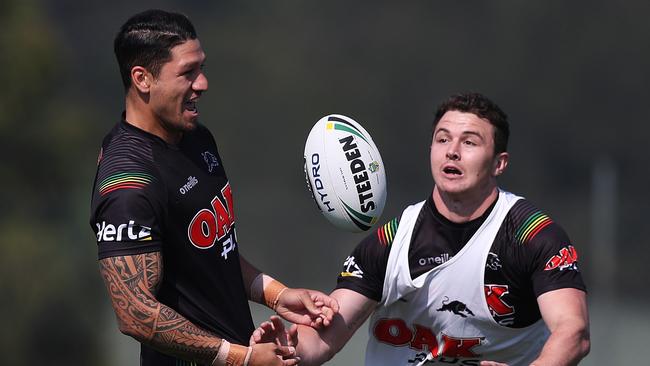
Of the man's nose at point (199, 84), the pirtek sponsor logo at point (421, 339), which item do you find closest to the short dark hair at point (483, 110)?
the pirtek sponsor logo at point (421, 339)

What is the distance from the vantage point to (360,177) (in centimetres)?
533

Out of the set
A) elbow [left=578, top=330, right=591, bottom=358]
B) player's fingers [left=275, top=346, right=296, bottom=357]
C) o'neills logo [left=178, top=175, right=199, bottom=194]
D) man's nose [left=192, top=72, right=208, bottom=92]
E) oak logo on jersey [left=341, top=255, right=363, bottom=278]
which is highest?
man's nose [left=192, top=72, right=208, bottom=92]

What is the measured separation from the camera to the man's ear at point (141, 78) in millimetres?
4605

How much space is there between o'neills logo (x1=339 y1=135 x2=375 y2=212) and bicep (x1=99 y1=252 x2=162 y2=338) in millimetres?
1265

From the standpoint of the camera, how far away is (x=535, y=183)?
17156 millimetres

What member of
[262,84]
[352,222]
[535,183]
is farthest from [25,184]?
[352,222]

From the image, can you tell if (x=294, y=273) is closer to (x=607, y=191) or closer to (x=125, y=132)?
(x=607, y=191)

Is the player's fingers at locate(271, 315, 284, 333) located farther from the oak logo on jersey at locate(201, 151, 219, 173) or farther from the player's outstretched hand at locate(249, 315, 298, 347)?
the oak logo on jersey at locate(201, 151, 219, 173)

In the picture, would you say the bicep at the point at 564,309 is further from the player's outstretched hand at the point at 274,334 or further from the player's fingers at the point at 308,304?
the player's outstretched hand at the point at 274,334

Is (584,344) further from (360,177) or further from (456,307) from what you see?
(360,177)

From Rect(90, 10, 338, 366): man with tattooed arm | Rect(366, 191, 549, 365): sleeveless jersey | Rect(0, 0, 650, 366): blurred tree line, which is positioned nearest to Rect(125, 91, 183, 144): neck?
Rect(90, 10, 338, 366): man with tattooed arm

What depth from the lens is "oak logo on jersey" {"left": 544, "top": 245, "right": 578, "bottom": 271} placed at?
5.09 m

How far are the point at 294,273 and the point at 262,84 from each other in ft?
29.7

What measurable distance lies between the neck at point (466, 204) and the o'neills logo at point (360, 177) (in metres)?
0.35
